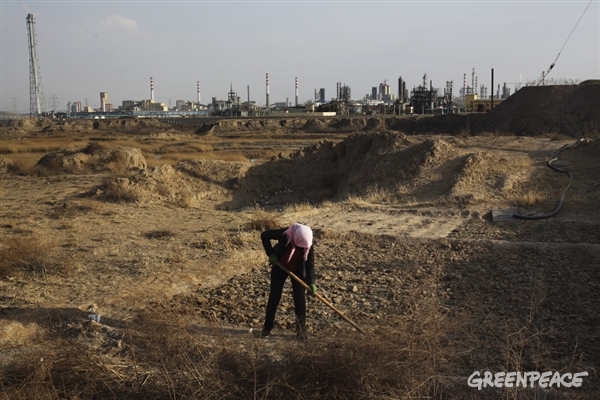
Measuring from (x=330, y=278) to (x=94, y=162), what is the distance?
59.2ft

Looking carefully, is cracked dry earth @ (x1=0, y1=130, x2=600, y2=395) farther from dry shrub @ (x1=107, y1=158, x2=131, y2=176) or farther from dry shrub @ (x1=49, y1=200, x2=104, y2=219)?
dry shrub @ (x1=107, y1=158, x2=131, y2=176)

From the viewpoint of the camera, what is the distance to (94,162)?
79.0 feet

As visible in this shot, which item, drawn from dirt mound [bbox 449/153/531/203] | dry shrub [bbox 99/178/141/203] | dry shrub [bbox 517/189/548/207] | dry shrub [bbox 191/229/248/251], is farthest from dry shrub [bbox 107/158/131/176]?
dry shrub [bbox 517/189/548/207]

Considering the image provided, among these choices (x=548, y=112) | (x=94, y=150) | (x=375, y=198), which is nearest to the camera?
(x=375, y=198)

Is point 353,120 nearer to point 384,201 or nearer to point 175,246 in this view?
point 384,201

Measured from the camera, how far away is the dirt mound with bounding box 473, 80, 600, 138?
117 ft

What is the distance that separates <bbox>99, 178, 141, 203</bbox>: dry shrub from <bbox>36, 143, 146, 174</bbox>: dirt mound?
20.0 ft

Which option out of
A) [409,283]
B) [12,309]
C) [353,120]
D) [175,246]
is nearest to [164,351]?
[12,309]

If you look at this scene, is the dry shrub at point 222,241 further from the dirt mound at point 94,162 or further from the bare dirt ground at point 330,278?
the dirt mound at point 94,162

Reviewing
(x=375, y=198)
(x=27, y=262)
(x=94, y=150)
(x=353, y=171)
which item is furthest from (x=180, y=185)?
(x=27, y=262)

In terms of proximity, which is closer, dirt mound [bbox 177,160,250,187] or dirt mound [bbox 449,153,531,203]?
dirt mound [bbox 449,153,531,203]

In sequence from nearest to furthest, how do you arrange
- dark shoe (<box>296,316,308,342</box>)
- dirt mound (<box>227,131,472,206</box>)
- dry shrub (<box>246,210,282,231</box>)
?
dark shoe (<box>296,316,308,342</box>), dry shrub (<box>246,210,282,231</box>), dirt mound (<box>227,131,472,206</box>)

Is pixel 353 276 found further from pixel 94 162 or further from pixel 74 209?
pixel 94 162

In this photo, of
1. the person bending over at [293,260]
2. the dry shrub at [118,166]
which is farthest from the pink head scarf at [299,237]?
the dry shrub at [118,166]
